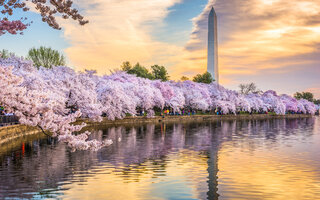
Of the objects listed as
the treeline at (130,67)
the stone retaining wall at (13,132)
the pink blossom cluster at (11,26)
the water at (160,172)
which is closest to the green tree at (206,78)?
the treeline at (130,67)

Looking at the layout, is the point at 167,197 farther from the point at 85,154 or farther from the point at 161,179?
the point at 85,154

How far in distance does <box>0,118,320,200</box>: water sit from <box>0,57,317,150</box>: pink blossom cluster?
9.37 ft

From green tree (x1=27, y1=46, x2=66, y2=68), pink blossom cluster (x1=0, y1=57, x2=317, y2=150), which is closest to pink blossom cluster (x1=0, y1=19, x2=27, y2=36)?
pink blossom cluster (x1=0, y1=57, x2=317, y2=150)

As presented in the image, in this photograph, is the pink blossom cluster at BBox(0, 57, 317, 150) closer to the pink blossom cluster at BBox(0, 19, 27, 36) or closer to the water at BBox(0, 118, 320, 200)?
the pink blossom cluster at BBox(0, 19, 27, 36)

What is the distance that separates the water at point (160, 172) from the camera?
18.0m

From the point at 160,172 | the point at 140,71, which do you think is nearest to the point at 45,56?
the point at 140,71

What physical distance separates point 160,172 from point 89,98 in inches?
1373

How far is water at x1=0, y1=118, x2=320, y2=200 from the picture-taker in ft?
59.0

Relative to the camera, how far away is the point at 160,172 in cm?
2295

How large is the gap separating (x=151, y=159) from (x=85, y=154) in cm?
559

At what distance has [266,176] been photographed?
861 inches

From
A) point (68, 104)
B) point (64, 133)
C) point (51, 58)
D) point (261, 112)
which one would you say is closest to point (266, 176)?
point (64, 133)

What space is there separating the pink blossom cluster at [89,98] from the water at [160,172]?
2.86 meters

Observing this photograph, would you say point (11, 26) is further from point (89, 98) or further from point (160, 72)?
point (160, 72)
